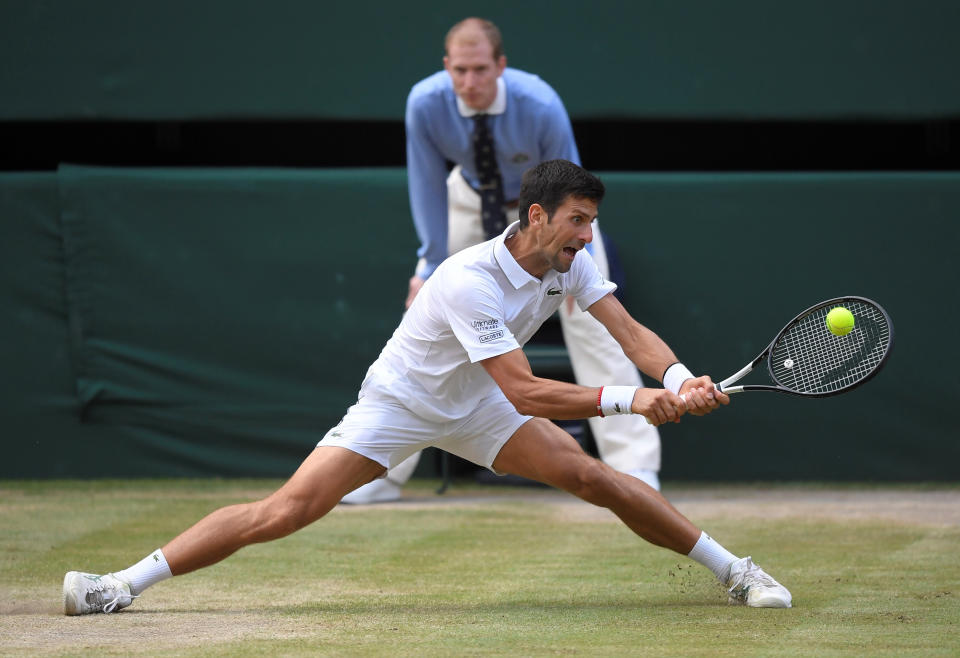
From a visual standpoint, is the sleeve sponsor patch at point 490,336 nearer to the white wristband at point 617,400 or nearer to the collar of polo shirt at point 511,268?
the collar of polo shirt at point 511,268

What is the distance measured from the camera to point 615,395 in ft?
13.3

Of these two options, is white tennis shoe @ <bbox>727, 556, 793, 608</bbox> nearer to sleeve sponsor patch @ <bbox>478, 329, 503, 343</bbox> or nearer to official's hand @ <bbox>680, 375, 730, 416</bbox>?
official's hand @ <bbox>680, 375, 730, 416</bbox>

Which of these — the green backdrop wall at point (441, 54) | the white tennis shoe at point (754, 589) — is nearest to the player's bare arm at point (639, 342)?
the white tennis shoe at point (754, 589)

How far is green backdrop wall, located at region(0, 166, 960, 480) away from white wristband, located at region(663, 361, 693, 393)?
3.17 m

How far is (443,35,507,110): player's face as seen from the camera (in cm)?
581

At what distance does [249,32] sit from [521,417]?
3.80 m

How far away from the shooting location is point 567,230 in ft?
13.7

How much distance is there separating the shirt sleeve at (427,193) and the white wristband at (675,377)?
2.24 meters

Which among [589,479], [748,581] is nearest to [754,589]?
[748,581]

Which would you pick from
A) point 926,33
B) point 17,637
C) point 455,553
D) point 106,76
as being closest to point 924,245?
point 926,33

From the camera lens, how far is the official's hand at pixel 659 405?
157 inches

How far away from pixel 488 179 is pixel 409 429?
2.31m

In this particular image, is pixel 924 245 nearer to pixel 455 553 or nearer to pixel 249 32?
pixel 455 553

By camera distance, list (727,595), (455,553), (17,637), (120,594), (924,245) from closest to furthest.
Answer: (17,637) < (120,594) < (727,595) < (455,553) < (924,245)
